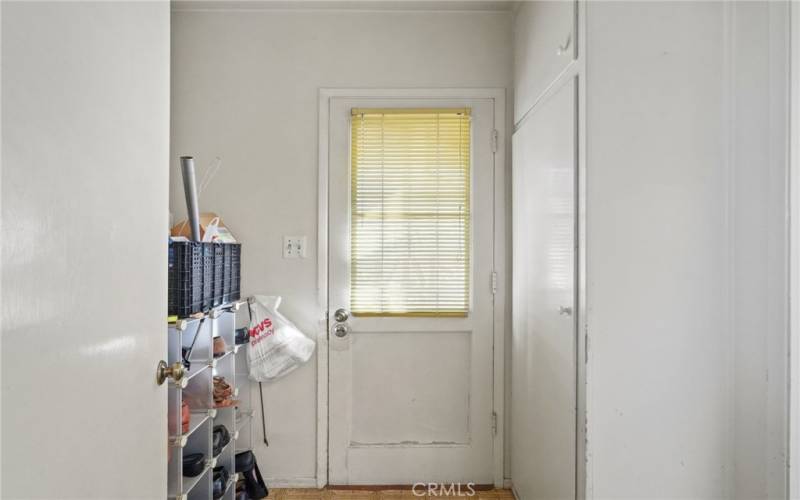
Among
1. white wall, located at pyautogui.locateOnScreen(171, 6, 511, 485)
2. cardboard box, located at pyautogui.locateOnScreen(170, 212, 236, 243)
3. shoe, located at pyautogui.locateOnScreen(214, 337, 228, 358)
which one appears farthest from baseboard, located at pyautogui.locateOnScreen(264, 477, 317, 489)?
cardboard box, located at pyautogui.locateOnScreen(170, 212, 236, 243)

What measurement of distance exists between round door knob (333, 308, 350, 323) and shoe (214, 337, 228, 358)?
566 mm

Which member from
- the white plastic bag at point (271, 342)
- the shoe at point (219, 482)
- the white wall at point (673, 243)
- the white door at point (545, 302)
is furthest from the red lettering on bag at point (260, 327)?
the white wall at point (673, 243)

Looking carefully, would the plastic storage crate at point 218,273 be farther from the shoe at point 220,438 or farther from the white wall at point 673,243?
the white wall at point 673,243

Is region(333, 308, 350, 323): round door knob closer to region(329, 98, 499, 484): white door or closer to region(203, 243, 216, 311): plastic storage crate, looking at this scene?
region(329, 98, 499, 484): white door

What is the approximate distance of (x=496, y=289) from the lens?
2.43 meters

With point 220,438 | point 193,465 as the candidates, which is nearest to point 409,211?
point 220,438

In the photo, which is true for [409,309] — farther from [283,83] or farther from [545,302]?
[283,83]

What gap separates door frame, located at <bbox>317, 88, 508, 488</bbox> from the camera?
95.0 inches

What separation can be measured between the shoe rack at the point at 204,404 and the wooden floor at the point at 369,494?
0.98 feet

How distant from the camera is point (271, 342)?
2.33 meters

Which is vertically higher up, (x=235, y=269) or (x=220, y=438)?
(x=235, y=269)

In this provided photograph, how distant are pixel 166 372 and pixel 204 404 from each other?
0.84m

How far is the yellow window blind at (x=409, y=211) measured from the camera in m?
2.42

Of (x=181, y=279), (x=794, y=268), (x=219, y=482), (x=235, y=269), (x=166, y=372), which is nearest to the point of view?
(x=166, y=372)
